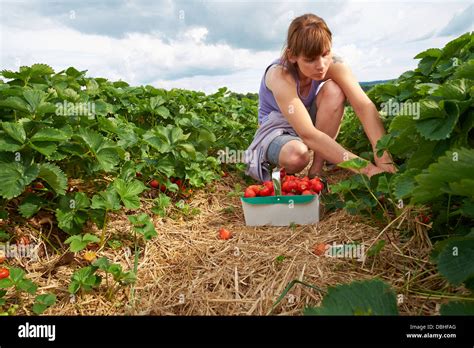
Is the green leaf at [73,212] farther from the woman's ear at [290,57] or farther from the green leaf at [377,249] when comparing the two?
the woman's ear at [290,57]

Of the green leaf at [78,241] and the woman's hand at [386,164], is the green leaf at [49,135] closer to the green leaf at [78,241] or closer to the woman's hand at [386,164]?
the green leaf at [78,241]

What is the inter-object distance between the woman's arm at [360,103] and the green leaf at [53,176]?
2.27 meters

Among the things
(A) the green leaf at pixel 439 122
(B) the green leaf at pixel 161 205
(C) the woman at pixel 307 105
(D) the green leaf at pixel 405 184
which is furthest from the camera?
(C) the woman at pixel 307 105

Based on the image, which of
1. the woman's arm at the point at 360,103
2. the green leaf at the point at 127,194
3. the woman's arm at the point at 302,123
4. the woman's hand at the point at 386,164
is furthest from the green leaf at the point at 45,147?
the woman's arm at the point at 360,103

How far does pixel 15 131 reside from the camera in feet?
8.02

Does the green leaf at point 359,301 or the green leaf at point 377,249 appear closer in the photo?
the green leaf at point 359,301

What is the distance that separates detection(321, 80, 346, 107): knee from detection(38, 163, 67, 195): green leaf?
2.49 meters

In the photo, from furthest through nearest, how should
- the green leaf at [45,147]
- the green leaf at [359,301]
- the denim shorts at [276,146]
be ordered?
the denim shorts at [276,146], the green leaf at [45,147], the green leaf at [359,301]

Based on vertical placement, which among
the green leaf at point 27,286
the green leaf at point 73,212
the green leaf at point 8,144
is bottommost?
the green leaf at point 27,286

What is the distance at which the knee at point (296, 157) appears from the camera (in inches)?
146

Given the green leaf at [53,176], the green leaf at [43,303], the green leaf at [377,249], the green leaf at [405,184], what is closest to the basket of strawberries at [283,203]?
the green leaf at [377,249]

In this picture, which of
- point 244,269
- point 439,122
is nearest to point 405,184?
point 439,122

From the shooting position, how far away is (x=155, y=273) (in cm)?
262

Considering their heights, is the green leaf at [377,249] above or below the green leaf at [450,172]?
below
